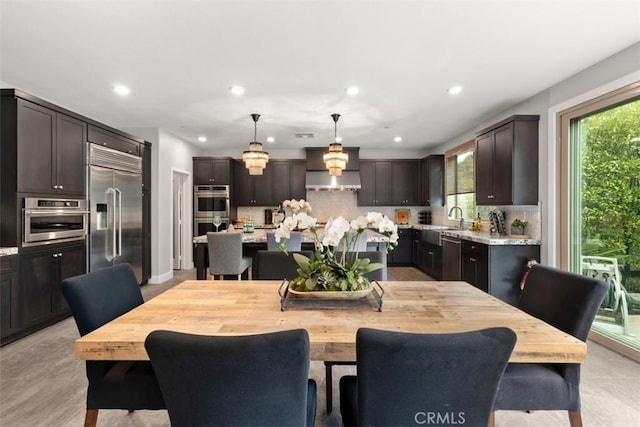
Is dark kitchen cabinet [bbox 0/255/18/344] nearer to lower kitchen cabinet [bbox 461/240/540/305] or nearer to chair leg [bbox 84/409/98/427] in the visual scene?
chair leg [bbox 84/409/98/427]

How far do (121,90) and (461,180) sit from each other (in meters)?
5.61

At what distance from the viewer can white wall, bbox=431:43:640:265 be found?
264 cm

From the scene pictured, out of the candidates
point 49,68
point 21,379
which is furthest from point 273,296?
point 49,68

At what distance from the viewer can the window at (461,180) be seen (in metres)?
5.54


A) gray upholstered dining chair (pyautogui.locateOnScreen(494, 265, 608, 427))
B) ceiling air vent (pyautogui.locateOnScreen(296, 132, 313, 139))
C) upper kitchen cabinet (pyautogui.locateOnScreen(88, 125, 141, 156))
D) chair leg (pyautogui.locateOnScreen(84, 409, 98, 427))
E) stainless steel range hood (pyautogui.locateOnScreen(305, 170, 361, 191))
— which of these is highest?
ceiling air vent (pyautogui.locateOnScreen(296, 132, 313, 139))

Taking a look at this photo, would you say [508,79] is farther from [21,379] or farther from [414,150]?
[21,379]

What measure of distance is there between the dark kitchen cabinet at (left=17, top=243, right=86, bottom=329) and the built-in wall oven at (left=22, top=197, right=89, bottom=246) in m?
0.12

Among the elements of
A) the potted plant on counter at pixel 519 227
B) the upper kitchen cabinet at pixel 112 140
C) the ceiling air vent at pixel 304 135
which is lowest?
the potted plant on counter at pixel 519 227

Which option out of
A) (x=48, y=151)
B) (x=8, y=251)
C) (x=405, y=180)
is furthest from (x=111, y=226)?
(x=405, y=180)

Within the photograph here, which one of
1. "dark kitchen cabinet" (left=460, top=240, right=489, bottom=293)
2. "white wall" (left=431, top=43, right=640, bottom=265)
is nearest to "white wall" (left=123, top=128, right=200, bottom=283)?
"dark kitchen cabinet" (left=460, top=240, right=489, bottom=293)

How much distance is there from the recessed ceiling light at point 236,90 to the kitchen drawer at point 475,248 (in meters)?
3.37

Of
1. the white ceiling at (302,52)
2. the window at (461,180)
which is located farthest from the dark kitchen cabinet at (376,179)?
the white ceiling at (302,52)

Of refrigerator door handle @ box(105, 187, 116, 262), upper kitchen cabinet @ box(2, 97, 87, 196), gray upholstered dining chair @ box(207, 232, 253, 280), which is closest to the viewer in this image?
upper kitchen cabinet @ box(2, 97, 87, 196)

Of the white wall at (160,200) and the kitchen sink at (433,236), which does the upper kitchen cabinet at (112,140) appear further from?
the kitchen sink at (433,236)
